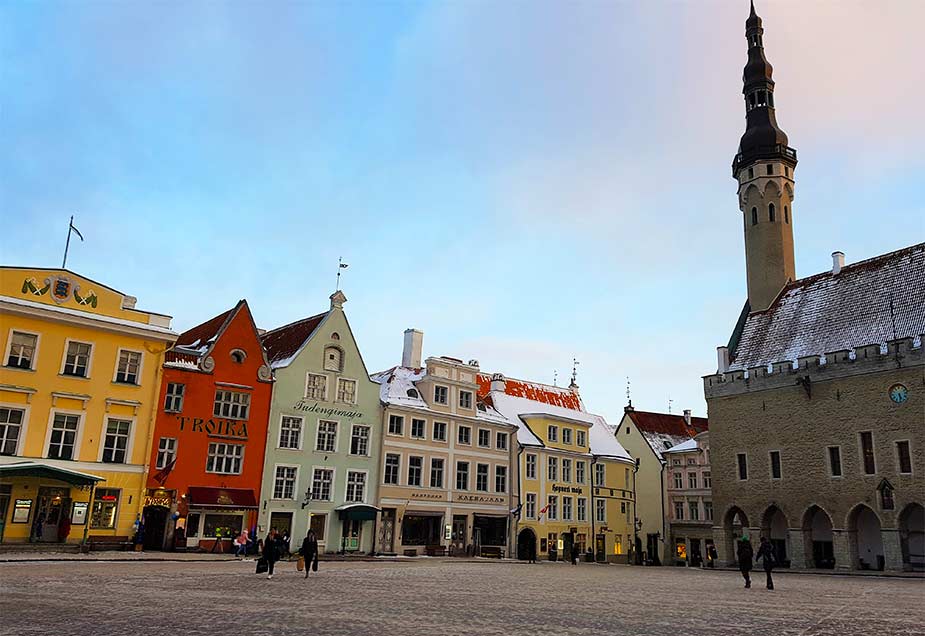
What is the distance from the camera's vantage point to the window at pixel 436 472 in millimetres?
45219

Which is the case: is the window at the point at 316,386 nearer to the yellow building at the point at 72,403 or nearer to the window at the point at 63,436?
the yellow building at the point at 72,403

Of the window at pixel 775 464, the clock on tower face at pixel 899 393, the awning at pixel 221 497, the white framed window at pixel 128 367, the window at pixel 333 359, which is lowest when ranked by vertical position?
the awning at pixel 221 497

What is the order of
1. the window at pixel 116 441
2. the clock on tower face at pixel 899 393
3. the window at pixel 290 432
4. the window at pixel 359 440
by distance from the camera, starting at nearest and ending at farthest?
1. the window at pixel 116 441
2. the clock on tower face at pixel 899 393
3. the window at pixel 290 432
4. the window at pixel 359 440

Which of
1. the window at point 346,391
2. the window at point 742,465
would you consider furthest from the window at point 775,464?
the window at point 346,391

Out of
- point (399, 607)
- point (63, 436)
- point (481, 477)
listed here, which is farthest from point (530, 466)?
point (399, 607)

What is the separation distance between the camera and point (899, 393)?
38.3m

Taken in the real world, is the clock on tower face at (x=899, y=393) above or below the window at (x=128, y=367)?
above

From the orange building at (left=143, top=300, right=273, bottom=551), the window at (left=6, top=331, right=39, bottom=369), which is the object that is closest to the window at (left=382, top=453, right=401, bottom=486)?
the orange building at (left=143, top=300, right=273, bottom=551)

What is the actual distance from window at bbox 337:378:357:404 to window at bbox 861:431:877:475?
26.9 metres

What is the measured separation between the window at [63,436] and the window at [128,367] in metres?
2.60

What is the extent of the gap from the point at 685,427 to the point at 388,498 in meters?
36.4

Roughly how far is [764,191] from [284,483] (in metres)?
37.5

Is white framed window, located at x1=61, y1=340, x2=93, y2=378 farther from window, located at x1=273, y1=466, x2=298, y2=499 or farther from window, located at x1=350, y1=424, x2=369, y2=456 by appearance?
window, located at x1=350, y1=424, x2=369, y2=456

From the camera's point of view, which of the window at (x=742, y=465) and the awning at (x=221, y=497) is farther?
the window at (x=742, y=465)
